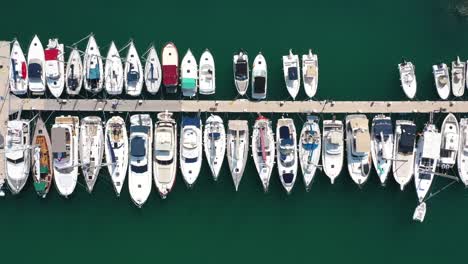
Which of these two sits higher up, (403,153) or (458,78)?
(458,78)

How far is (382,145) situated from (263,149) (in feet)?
23.9

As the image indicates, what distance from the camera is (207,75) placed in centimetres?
3453

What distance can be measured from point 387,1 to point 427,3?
258 cm

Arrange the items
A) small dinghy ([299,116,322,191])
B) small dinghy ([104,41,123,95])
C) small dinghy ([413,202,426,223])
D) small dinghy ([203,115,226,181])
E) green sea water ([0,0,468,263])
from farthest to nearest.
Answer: small dinghy ([413,202,426,223]), green sea water ([0,0,468,263]), small dinghy ([299,116,322,191]), small dinghy ([203,115,226,181]), small dinghy ([104,41,123,95])

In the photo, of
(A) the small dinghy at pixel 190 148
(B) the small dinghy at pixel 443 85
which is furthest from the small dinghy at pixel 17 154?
(B) the small dinghy at pixel 443 85

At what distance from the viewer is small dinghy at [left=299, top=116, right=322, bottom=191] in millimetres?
34469

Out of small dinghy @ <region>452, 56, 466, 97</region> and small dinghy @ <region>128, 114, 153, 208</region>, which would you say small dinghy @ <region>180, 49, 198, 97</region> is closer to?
small dinghy @ <region>128, 114, 153, 208</region>

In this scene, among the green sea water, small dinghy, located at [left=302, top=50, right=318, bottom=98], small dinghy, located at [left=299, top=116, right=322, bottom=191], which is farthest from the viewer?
the green sea water

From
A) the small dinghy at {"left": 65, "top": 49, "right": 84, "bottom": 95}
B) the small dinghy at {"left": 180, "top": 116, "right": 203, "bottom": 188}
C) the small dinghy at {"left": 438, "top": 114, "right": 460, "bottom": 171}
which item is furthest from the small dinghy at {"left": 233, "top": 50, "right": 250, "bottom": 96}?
the small dinghy at {"left": 438, "top": 114, "right": 460, "bottom": 171}

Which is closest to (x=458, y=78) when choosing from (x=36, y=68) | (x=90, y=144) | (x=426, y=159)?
(x=426, y=159)

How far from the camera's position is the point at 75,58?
34375 mm

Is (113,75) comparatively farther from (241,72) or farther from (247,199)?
(247,199)

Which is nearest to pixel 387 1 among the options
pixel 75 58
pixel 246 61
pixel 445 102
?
pixel 445 102

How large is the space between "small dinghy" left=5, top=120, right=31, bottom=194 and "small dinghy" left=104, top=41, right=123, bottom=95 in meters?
5.36
